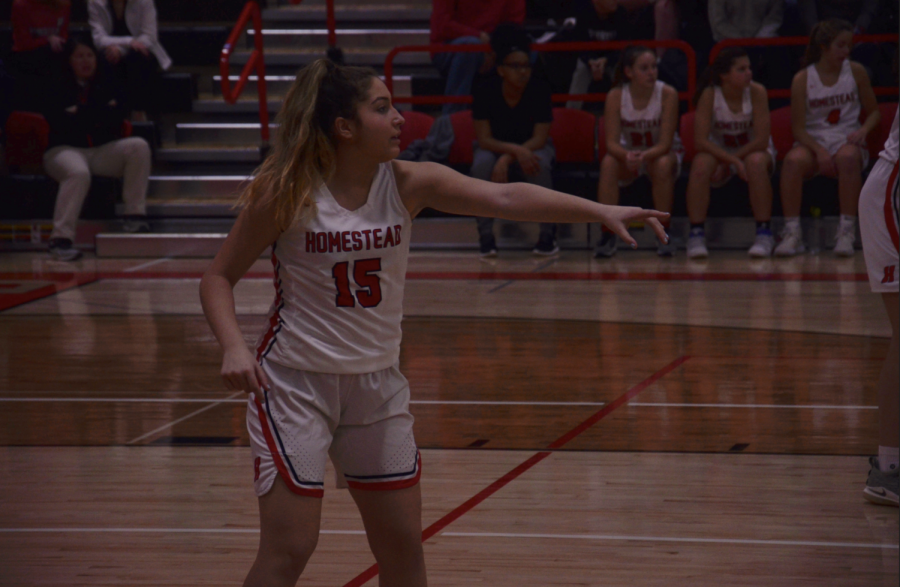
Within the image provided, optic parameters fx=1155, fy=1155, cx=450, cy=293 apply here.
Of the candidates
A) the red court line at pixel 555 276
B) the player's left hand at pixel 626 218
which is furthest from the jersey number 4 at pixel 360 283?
the red court line at pixel 555 276

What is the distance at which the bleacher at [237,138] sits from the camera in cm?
942

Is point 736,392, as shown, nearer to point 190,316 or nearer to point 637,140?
point 190,316

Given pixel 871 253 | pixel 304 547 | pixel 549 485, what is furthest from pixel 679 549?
pixel 304 547

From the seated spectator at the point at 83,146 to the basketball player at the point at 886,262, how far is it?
297 inches

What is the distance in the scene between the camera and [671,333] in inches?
249

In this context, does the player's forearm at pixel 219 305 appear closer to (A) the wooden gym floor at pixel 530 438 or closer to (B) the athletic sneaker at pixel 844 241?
(A) the wooden gym floor at pixel 530 438

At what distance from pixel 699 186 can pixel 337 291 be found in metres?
6.63

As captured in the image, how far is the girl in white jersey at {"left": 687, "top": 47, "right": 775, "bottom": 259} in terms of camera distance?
339 inches

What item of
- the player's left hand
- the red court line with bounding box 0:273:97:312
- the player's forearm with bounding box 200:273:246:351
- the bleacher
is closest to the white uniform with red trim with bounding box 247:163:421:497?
the player's forearm with bounding box 200:273:246:351

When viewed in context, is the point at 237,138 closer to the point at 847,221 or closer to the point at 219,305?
the point at 847,221

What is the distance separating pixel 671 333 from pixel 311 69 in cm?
413

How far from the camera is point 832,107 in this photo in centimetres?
870

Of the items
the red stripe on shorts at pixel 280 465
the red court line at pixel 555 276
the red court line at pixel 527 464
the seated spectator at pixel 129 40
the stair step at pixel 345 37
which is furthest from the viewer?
the stair step at pixel 345 37

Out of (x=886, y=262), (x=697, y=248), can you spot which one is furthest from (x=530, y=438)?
(x=697, y=248)
